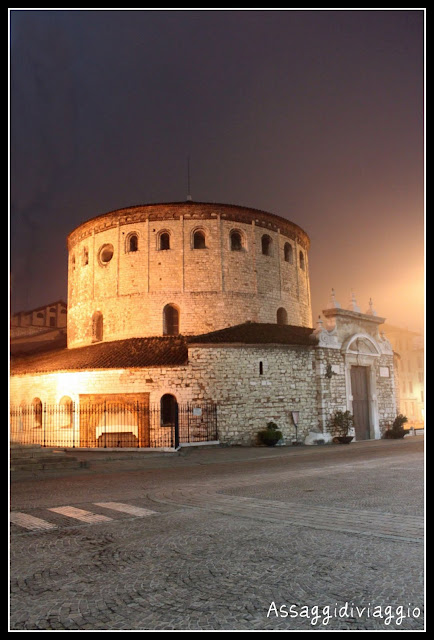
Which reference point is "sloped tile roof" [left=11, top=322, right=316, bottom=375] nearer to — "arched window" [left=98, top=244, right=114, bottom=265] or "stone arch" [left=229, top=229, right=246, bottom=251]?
"stone arch" [left=229, top=229, right=246, bottom=251]

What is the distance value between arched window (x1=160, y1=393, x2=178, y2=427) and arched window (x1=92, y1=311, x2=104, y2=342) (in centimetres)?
1051

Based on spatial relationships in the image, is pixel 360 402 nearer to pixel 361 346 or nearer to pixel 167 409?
pixel 361 346

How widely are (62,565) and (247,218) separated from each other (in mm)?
29515

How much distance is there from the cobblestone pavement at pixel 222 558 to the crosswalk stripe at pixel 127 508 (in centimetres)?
3

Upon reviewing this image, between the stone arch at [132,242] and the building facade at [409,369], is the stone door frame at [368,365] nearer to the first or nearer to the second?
the stone arch at [132,242]

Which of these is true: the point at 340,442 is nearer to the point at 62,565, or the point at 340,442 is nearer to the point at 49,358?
the point at 49,358

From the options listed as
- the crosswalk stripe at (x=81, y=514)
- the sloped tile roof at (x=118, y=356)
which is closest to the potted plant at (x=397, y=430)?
the sloped tile roof at (x=118, y=356)

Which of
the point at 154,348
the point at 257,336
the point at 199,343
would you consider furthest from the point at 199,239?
the point at 199,343

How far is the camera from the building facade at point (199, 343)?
25.3 metres

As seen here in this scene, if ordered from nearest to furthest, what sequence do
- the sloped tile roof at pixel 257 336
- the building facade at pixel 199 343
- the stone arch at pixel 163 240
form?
the building facade at pixel 199 343 → the sloped tile roof at pixel 257 336 → the stone arch at pixel 163 240

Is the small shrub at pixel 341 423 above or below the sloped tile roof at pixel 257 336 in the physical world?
below

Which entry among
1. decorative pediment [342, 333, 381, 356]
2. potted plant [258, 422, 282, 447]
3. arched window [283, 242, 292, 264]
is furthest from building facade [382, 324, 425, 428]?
potted plant [258, 422, 282, 447]

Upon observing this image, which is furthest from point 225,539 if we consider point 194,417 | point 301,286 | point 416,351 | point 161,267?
point 416,351

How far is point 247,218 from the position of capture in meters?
33.2
